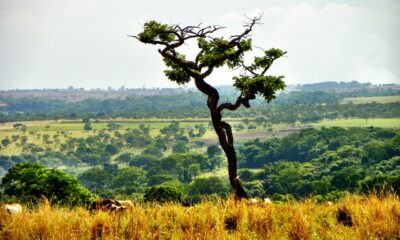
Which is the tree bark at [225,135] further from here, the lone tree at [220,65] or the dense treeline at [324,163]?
the dense treeline at [324,163]

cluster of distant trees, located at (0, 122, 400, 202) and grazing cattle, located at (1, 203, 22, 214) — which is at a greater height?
grazing cattle, located at (1, 203, 22, 214)

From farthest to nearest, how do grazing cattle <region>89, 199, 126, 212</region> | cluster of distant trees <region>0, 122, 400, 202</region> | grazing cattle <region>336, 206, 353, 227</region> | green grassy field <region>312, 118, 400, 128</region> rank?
1. green grassy field <region>312, 118, 400, 128</region>
2. cluster of distant trees <region>0, 122, 400, 202</region>
3. grazing cattle <region>89, 199, 126, 212</region>
4. grazing cattle <region>336, 206, 353, 227</region>

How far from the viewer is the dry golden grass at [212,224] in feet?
23.5

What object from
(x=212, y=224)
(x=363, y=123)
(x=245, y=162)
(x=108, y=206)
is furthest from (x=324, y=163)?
(x=212, y=224)

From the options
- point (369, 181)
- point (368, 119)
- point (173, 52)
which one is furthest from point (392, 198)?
point (368, 119)

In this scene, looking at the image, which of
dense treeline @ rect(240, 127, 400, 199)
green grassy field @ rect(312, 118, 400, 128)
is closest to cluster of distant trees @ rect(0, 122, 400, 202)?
dense treeline @ rect(240, 127, 400, 199)

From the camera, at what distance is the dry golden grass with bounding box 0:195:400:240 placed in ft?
23.5

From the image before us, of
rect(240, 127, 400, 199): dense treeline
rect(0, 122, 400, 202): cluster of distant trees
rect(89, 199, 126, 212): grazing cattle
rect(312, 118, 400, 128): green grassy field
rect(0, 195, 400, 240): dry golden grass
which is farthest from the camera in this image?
rect(312, 118, 400, 128): green grassy field

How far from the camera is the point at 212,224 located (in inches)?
303

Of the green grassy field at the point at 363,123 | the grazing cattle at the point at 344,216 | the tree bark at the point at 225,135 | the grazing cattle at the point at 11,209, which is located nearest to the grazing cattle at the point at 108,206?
the grazing cattle at the point at 11,209

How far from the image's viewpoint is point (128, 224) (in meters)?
7.43

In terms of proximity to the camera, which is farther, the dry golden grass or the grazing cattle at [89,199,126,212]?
the grazing cattle at [89,199,126,212]

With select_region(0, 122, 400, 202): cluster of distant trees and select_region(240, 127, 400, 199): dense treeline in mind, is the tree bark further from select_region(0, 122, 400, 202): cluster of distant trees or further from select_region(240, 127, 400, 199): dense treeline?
select_region(240, 127, 400, 199): dense treeline

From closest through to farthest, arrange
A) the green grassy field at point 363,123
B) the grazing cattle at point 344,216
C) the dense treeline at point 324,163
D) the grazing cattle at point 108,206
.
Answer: the grazing cattle at point 344,216 → the grazing cattle at point 108,206 → the dense treeline at point 324,163 → the green grassy field at point 363,123
